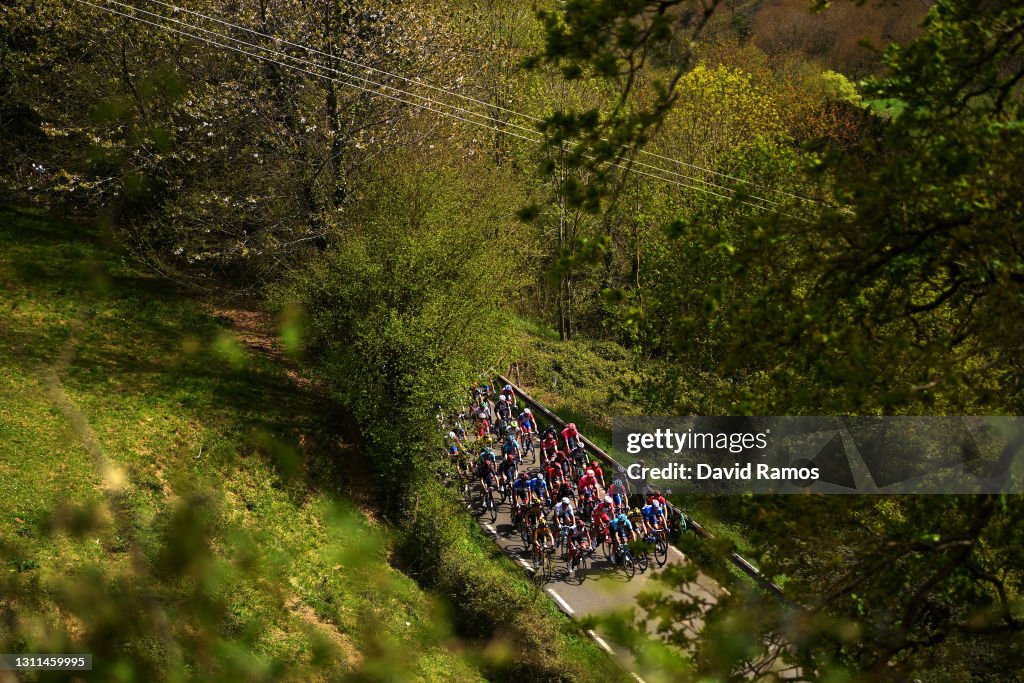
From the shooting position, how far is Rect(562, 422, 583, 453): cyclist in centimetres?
2533

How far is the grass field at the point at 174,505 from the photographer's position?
1477cm

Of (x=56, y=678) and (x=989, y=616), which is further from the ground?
(x=989, y=616)

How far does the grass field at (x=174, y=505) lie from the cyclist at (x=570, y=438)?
6.07m

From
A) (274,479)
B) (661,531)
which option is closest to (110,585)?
(274,479)

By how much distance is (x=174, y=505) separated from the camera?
19.0 meters

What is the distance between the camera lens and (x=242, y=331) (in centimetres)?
2862

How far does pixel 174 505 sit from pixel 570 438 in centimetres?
1131

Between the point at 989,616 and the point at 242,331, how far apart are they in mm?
24824

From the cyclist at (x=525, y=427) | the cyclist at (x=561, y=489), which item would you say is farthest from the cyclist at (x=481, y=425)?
the cyclist at (x=561, y=489)

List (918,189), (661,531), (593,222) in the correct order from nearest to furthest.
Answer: (918,189) < (661,531) < (593,222)

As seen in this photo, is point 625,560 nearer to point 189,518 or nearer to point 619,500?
point 619,500

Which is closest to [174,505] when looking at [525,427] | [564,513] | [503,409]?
[564,513]

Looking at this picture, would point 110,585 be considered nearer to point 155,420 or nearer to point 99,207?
point 155,420

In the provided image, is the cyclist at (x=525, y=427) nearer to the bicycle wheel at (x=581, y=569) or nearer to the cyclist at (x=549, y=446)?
the cyclist at (x=549, y=446)
